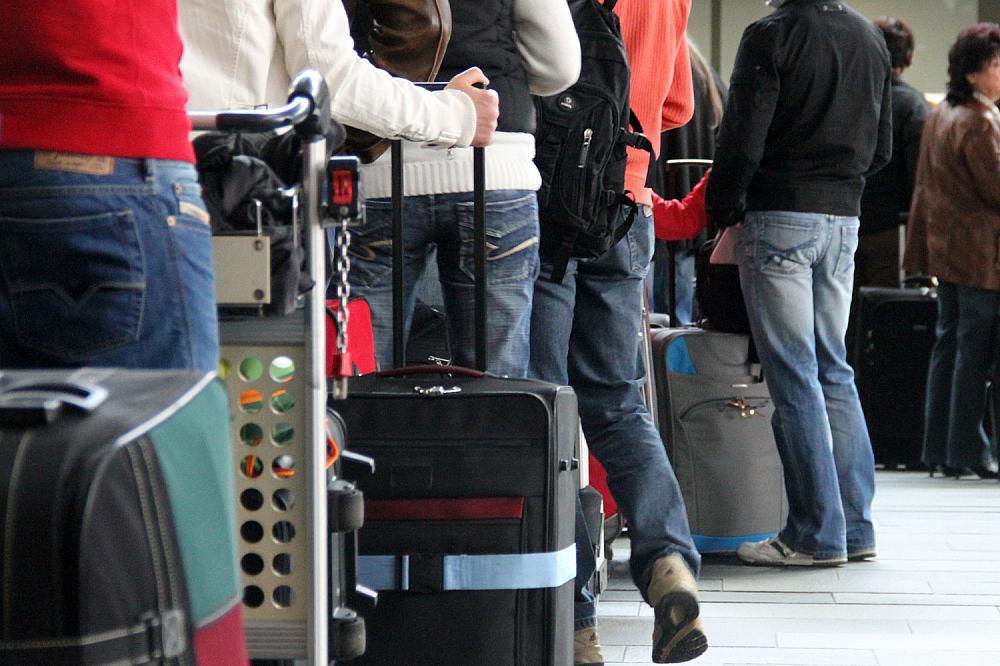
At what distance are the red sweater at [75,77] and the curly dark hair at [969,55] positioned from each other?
195 inches

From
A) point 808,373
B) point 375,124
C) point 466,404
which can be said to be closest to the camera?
point 375,124

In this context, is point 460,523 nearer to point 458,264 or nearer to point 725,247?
point 458,264

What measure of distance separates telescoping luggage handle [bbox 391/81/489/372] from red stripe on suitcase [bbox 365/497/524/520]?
0.28 meters

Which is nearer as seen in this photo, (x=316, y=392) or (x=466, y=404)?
(x=316, y=392)

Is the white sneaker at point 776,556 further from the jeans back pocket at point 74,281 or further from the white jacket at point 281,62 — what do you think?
the jeans back pocket at point 74,281

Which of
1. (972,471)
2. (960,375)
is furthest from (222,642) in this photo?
(972,471)

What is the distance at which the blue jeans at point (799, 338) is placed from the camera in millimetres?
4168

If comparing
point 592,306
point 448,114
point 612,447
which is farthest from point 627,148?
point 448,114

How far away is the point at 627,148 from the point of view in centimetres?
321

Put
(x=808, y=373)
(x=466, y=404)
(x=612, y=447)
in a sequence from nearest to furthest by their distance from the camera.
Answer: (x=466, y=404), (x=612, y=447), (x=808, y=373)

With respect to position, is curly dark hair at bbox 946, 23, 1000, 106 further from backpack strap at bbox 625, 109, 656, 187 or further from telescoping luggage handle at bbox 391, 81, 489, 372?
telescoping luggage handle at bbox 391, 81, 489, 372

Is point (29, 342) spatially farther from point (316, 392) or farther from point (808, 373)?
point (808, 373)

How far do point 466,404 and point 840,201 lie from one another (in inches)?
88.4

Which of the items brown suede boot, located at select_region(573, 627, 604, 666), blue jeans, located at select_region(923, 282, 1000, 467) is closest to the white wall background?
blue jeans, located at select_region(923, 282, 1000, 467)
